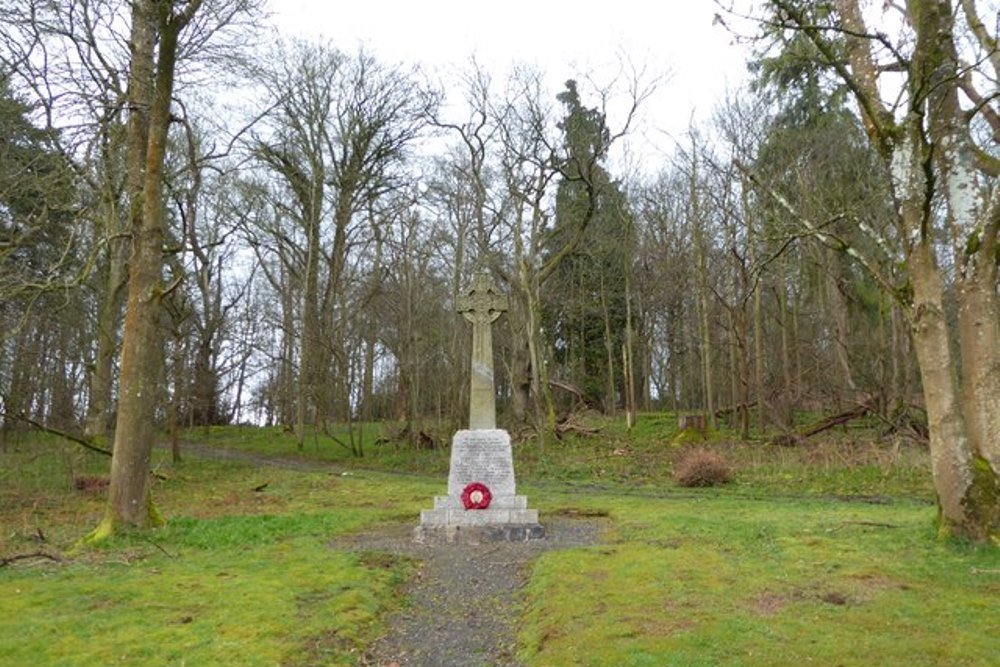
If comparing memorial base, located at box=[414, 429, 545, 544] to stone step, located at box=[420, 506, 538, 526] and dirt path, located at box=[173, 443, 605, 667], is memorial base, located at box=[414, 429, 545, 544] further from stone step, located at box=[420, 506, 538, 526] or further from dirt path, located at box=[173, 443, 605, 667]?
dirt path, located at box=[173, 443, 605, 667]

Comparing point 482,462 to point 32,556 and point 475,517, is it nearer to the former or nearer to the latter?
point 475,517

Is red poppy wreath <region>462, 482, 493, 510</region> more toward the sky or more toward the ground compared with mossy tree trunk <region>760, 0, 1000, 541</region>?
more toward the ground

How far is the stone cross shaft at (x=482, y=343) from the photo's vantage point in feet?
41.0

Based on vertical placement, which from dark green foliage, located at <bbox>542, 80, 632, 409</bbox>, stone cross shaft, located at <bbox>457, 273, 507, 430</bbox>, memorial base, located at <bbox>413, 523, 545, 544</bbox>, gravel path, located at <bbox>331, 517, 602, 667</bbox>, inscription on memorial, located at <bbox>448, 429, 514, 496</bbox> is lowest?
gravel path, located at <bbox>331, 517, 602, 667</bbox>

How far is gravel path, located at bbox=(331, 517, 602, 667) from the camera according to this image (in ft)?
21.1

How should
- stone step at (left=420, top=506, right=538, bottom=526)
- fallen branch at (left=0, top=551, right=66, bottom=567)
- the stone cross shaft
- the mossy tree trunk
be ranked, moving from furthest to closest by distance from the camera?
the stone cross shaft, stone step at (left=420, top=506, right=538, bottom=526), fallen branch at (left=0, top=551, right=66, bottom=567), the mossy tree trunk

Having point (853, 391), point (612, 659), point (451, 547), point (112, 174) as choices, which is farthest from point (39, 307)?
point (853, 391)

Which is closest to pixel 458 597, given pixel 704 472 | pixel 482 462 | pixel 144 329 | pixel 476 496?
pixel 476 496

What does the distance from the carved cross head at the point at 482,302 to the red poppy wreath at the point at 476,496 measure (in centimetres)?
285

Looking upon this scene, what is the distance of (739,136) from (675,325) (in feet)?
41.5

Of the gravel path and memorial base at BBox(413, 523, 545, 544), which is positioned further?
memorial base at BBox(413, 523, 545, 544)

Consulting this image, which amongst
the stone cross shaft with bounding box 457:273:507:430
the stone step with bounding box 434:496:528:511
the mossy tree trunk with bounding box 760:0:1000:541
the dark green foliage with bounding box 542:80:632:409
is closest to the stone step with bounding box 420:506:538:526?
the stone step with bounding box 434:496:528:511

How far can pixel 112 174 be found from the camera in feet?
49.5

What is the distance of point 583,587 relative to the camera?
791 centimetres
